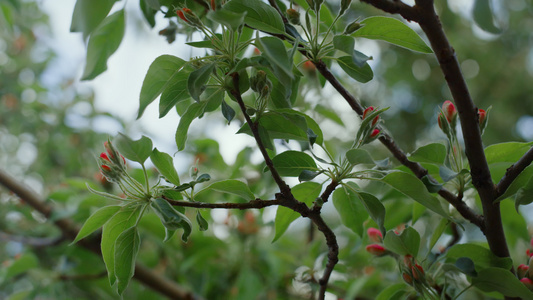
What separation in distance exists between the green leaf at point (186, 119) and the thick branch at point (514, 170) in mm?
316

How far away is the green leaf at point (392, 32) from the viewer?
439mm

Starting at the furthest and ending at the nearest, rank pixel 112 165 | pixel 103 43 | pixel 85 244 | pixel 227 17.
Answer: pixel 85 244
pixel 103 43
pixel 112 165
pixel 227 17

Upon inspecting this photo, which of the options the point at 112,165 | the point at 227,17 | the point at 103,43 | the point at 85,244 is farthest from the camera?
the point at 85,244

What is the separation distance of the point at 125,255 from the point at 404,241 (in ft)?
0.97

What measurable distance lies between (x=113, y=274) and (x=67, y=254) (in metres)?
0.65

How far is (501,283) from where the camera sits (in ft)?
1.57

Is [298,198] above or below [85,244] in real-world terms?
above

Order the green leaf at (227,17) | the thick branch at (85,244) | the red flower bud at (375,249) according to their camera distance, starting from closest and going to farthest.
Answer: the green leaf at (227,17) < the red flower bud at (375,249) < the thick branch at (85,244)

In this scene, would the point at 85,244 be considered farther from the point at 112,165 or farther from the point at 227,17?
the point at 227,17

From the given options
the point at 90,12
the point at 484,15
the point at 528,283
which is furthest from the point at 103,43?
the point at 528,283

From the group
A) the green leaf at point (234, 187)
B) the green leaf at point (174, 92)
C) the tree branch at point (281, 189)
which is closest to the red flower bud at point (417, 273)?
the tree branch at point (281, 189)

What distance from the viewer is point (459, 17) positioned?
8.27 ft

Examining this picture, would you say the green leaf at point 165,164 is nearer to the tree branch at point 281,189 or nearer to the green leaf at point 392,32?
the tree branch at point 281,189

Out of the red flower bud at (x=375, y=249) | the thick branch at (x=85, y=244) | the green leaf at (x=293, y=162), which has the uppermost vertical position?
the green leaf at (x=293, y=162)
